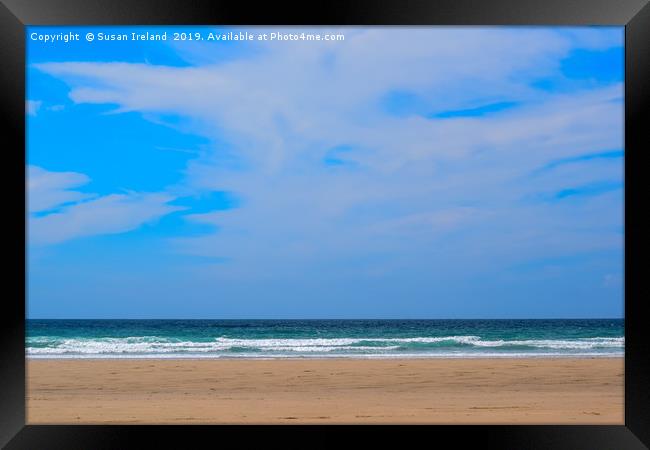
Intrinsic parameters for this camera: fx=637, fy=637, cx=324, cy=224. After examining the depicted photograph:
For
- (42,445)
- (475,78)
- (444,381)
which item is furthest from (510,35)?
(42,445)

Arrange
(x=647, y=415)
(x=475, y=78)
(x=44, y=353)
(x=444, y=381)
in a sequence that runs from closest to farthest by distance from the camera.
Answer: (x=647, y=415)
(x=444, y=381)
(x=44, y=353)
(x=475, y=78)

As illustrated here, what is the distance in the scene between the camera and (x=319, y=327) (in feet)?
63.8

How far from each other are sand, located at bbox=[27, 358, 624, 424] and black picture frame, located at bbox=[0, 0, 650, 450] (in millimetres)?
1845

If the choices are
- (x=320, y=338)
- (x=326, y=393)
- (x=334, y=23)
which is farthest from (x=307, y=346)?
(x=334, y=23)

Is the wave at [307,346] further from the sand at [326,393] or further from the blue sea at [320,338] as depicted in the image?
the sand at [326,393]

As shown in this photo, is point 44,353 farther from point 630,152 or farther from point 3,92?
point 630,152

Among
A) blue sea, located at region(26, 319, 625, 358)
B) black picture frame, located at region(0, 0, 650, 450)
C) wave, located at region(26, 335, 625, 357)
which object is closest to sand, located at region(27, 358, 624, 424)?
black picture frame, located at region(0, 0, 650, 450)

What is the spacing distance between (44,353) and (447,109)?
1274 cm

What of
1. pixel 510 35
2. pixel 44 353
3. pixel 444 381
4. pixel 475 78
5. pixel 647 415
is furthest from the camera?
pixel 475 78

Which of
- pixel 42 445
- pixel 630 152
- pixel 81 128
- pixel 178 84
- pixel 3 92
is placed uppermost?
pixel 178 84

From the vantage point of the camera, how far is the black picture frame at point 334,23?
262 centimetres

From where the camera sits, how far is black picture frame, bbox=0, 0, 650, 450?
2621 mm

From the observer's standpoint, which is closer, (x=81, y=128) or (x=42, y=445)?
(x=42, y=445)

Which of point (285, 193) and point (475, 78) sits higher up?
point (475, 78)
